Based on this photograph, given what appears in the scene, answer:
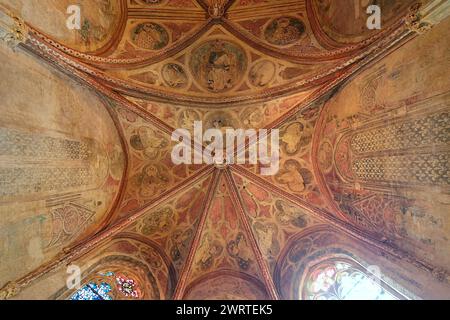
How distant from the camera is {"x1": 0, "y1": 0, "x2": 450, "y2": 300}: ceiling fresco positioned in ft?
17.1

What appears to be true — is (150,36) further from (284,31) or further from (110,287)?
(110,287)

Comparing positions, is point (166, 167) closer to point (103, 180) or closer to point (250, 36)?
point (103, 180)

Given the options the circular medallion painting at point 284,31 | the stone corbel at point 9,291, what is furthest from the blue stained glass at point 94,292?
the circular medallion painting at point 284,31

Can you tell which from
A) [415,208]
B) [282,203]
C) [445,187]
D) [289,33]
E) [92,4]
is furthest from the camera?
[282,203]

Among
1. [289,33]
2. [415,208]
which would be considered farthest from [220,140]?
[415,208]

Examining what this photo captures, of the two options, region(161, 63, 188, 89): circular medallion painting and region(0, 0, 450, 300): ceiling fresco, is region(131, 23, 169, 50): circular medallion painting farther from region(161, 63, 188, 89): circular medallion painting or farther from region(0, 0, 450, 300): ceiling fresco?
region(161, 63, 188, 89): circular medallion painting

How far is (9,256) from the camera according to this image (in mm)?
5359

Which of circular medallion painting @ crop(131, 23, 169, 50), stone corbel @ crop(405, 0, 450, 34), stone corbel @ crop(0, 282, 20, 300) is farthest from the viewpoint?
circular medallion painting @ crop(131, 23, 169, 50)

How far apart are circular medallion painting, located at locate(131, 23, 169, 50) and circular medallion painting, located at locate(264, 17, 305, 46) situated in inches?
131

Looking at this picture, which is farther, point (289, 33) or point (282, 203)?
point (282, 203)

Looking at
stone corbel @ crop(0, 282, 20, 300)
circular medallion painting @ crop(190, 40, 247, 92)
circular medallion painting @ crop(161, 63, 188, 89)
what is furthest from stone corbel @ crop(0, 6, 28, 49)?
circular medallion painting @ crop(190, 40, 247, 92)

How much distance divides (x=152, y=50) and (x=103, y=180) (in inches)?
177

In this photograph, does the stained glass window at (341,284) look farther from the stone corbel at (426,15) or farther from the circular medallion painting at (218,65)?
the circular medallion painting at (218,65)

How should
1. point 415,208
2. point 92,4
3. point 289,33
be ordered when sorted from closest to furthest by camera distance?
point 415,208
point 92,4
point 289,33
